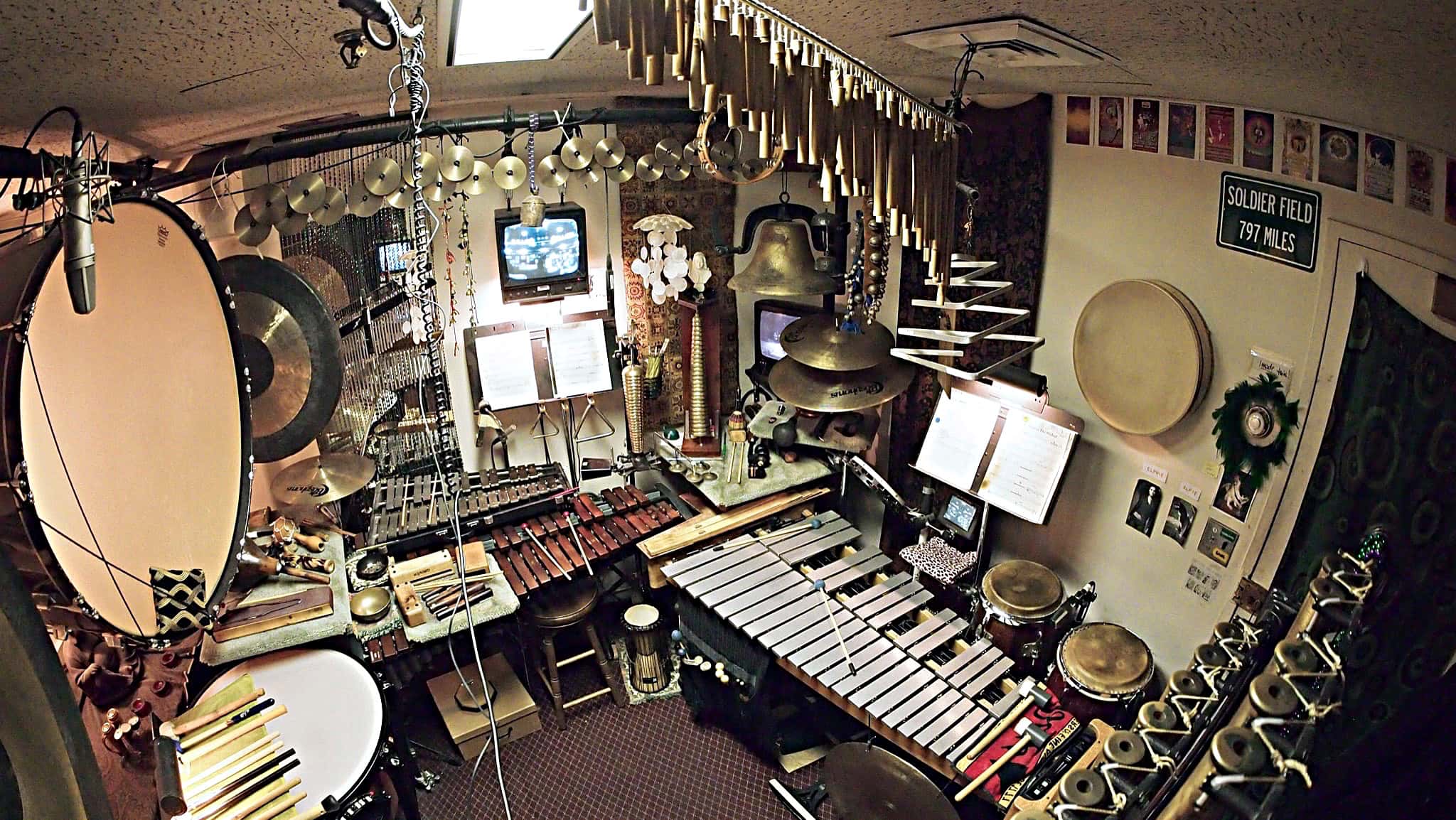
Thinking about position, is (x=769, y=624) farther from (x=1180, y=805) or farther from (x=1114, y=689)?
(x=1180, y=805)

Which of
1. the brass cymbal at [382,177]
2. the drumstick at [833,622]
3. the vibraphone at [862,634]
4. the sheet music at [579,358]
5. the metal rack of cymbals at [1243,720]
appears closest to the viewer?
the metal rack of cymbals at [1243,720]

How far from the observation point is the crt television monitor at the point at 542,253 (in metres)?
5.11

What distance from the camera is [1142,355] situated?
3672 mm

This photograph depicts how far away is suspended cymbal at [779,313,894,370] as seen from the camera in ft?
11.8

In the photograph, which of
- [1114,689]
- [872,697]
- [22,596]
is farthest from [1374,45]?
[872,697]

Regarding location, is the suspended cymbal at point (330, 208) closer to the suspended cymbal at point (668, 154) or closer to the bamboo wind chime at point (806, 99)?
the suspended cymbal at point (668, 154)

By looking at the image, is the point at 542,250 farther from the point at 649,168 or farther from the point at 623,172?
the point at 649,168

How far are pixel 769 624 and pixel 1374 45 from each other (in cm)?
338

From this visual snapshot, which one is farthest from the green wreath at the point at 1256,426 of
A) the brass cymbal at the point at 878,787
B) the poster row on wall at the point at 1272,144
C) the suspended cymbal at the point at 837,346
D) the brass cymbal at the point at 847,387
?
the brass cymbal at the point at 878,787

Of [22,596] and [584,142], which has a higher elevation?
[584,142]

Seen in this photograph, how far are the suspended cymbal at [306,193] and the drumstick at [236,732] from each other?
Answer: 2.05 meters

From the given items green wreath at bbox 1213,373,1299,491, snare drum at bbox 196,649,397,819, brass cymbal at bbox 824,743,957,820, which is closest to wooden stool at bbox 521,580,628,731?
snare drum at bbox 196,649,397,819

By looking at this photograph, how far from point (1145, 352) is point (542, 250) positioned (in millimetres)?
3465

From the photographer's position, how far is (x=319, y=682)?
3422 millimetres
